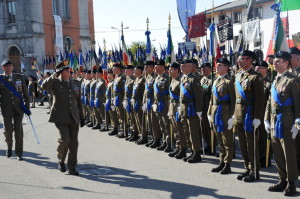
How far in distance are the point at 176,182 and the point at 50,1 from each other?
3266cm

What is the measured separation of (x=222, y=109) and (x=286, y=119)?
131 centimetres

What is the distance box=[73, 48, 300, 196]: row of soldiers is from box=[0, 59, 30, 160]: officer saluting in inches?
107

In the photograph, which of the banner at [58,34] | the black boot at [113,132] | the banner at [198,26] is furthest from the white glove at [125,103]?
the banner at [58,34]

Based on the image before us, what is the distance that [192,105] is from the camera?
6.61 m

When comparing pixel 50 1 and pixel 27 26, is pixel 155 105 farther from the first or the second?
pixel 50 1

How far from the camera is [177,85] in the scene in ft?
23.2

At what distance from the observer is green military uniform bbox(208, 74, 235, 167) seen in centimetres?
577

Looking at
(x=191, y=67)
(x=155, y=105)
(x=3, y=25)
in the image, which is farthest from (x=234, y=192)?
(x=3, y=25)

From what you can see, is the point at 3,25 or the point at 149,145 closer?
the point at 149,145

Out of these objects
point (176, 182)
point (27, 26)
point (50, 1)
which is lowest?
point (176, 182)

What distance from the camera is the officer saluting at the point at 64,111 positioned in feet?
20.0

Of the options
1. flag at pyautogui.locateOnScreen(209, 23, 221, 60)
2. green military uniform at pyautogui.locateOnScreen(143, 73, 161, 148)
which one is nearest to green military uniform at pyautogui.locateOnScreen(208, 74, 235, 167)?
flag at pyautogui.locateOnScreen(209, 23, 221, 60)

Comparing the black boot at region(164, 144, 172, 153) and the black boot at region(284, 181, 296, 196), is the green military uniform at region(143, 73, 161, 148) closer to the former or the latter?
the black boot at region(164, 144, 172, 153)

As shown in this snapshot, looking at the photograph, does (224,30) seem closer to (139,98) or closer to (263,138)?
(139,98)
